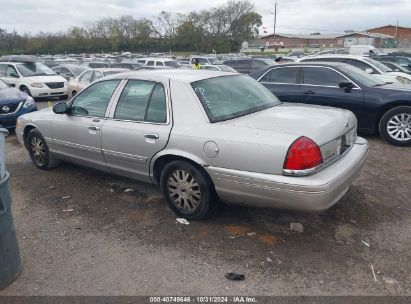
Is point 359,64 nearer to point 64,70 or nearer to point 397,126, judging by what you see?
point 397,126

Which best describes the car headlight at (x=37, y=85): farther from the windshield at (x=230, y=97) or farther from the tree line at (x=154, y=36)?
the tree line at (x=154, y=36)

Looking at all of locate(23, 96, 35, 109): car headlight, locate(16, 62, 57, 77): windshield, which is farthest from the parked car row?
locate(16, 62, 57, 77): windshield

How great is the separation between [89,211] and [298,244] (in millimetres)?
2424

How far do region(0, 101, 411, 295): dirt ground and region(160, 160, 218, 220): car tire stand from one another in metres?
0.16

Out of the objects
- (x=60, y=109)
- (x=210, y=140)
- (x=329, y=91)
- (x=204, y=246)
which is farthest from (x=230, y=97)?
(x=329, y=91)

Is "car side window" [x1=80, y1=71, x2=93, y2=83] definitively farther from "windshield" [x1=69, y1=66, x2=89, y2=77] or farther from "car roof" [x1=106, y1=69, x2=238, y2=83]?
"car roof" [x1=106, y1=69, x2=238, y2=83]

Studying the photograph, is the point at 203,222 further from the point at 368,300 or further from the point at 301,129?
the point at 368,300

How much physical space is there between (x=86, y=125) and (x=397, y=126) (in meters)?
5.40

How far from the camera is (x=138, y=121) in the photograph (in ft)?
14.1

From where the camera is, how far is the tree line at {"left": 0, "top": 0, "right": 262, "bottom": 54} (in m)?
69.9

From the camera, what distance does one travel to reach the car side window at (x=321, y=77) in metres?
7.43

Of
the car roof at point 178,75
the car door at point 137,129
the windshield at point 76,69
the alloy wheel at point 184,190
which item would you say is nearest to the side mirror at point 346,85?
the car roof at point 178,75

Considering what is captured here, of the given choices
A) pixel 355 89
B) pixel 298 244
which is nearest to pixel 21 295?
pixel 298 244

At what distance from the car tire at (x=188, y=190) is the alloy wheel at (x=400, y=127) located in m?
4.51
